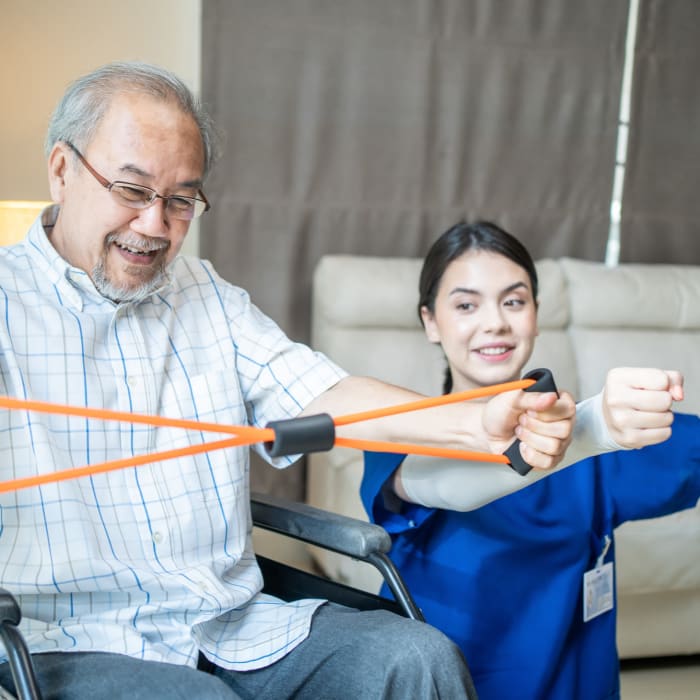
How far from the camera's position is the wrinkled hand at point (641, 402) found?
42.8 inches

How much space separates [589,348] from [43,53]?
1.82m

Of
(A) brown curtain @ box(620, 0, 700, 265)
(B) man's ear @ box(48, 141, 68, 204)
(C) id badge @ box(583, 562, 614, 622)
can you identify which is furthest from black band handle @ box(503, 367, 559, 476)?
(A) brown curtain @ box(620, 0, 700, 265)

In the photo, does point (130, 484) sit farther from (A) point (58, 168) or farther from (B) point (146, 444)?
(A) point (58, 168)

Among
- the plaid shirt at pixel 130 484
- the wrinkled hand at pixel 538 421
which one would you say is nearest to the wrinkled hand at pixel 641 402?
the wrinkled hand at pixel 538 421

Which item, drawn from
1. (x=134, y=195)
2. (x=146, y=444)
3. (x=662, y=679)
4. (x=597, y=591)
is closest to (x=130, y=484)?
(x=146, y=444)

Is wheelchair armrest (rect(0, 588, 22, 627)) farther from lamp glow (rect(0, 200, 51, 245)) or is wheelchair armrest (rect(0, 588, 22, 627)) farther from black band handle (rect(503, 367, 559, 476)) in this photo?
lamp glow (rect(0, 200, 51, 245))

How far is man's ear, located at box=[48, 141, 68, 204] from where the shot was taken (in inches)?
50.8

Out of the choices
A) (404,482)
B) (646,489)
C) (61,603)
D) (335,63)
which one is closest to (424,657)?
(404,482)

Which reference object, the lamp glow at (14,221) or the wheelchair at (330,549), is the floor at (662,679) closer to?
the wheelchair at (330,549)

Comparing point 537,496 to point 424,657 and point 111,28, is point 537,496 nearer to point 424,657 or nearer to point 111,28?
point 424,657

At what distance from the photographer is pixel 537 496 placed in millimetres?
1552

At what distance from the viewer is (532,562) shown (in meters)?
1.53

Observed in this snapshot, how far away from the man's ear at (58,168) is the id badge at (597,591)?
3.46ft

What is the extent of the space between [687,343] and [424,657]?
79.0 inches
